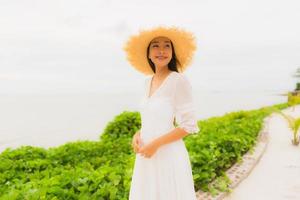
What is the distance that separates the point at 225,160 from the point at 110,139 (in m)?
3.43

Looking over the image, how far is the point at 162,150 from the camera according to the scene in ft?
8.80

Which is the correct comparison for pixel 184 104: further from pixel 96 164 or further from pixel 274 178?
pixel 96 164

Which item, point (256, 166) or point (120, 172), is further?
point (256, 166)

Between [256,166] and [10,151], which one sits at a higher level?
[10,151]

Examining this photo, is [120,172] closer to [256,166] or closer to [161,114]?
[161,114]

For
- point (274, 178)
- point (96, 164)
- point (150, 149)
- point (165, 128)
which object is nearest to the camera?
point (150, 149)

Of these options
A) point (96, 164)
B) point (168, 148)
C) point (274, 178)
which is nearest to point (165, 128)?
point (168, 148)

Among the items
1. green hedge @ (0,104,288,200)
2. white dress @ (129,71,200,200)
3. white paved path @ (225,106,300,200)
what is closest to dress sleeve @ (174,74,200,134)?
white dress @ (129,71,200,200)

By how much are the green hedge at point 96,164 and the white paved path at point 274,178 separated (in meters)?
0.44

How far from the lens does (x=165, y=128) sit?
107 inches

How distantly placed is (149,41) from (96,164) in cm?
411

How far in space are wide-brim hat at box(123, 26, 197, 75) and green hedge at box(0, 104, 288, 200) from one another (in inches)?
60.0

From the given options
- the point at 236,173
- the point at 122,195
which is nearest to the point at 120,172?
the point at 122,195

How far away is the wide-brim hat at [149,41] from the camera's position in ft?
8.99
